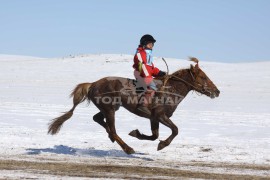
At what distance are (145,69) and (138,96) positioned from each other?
0.61 m

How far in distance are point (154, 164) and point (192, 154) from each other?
1806mm

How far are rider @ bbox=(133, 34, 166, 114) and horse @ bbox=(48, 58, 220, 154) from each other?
0.37ft

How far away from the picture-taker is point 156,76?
39.7 feet

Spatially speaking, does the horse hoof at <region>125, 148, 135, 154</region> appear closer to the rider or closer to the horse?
the horse

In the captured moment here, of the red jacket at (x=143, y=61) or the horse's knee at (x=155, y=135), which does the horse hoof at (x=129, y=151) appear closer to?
the horse's knee at (x=155, y=135)

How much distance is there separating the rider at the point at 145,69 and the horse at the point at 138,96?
0.11m

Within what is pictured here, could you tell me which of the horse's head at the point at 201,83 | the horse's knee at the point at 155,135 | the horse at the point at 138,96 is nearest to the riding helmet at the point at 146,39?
the horse at the point at 138,96

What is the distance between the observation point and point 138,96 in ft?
38.7

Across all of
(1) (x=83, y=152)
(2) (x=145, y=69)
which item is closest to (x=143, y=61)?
(2) (x=145, y=69)

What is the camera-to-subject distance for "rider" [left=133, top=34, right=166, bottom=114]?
1162cm

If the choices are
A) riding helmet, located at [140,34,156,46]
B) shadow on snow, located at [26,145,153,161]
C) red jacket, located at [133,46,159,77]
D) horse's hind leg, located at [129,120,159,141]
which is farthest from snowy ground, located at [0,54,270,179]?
riding helmet, located at [140,34,156,46]

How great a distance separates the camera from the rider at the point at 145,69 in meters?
11.6

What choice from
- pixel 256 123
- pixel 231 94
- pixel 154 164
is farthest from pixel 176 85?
pixel 231 94

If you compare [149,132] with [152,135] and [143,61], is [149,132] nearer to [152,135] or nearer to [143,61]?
[152,135]
